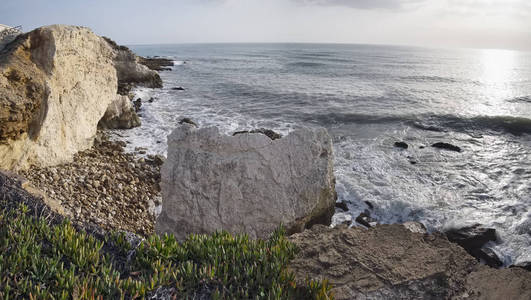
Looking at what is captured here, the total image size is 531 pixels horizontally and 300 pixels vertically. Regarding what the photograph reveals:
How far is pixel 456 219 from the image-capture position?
960 centimetres

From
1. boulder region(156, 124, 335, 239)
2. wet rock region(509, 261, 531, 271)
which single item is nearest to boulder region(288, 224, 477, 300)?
boulder region(156, 124, 335, 239)

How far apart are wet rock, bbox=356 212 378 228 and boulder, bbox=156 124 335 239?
2604 millimetres

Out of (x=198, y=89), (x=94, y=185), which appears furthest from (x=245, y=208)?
(x=198, y=89)

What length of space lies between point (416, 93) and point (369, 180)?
83.4 ft

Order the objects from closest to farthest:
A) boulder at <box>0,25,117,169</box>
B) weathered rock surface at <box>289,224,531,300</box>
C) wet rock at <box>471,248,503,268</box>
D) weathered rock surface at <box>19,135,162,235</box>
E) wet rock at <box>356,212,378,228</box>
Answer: weathered rock surface at <box>289,224,531,300</box> < weathered rock surface at <box>19,135,162,235</box> < boulder at <box>0,25,117,169</box> < wet rock at <box>471,248,503,268</box> < wet rock at <box>356,212,378,228</box>

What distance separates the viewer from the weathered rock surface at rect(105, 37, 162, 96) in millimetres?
27155

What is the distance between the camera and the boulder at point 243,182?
6.59 m

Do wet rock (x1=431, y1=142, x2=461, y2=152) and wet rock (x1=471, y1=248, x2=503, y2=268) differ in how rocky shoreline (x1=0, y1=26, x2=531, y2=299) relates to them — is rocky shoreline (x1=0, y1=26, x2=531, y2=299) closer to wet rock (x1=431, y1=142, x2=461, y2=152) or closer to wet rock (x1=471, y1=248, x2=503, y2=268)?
wet rock (x1=471, y1=248, x2=503, y2=268)

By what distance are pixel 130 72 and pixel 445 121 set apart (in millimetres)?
26462

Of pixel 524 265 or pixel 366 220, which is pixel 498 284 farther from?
pixel 366 220

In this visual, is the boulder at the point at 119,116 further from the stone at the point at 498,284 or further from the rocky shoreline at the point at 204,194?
the stone at the point at 498,284

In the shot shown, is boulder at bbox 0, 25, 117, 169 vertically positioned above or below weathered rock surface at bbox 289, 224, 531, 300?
above

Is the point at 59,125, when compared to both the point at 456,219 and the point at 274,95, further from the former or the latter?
the point at 274,95

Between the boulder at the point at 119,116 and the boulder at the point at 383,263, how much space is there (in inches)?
504
